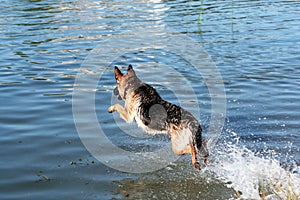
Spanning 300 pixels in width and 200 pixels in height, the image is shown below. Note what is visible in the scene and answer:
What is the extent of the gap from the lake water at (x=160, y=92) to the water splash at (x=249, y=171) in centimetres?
2

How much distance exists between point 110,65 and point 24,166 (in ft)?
21.4

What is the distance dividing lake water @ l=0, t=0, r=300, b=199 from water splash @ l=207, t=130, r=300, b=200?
0.06 ft

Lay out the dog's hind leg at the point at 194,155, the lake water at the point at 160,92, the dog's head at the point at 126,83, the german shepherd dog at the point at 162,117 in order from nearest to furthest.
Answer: the dog's hind leg at the point at 194,155 → the german shepherd dog at the point at 162,117 → the lake water at the point at 160,92 → the dog's head at the point at 126,83

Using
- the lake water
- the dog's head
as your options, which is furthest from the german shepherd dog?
the lake water

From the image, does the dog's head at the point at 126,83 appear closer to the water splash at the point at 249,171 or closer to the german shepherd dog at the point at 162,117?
the german shepherd dog at the point at 162,117

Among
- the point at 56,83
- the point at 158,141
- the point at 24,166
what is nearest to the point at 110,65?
the point at 56,83

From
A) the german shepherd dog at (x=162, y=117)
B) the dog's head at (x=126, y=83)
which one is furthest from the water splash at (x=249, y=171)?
the dog's head at (x=126, y=83)

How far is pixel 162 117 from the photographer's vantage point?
6.90m

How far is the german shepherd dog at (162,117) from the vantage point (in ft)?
21.6

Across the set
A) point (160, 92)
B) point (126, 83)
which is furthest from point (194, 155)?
point (160, 92)

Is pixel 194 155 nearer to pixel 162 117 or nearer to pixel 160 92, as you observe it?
pixel 162 117

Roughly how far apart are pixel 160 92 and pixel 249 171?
418 cm

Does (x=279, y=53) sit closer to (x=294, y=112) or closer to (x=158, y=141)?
(x=294, y=112)

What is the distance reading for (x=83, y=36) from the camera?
55.4 feet
